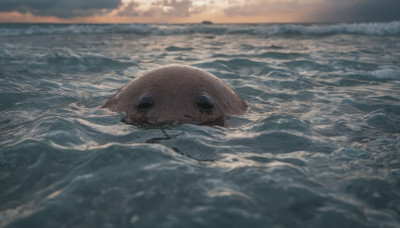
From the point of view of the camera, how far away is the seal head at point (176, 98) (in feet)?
11.4

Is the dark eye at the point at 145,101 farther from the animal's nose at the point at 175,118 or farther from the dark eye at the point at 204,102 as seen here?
the dark eye at the point at 204,102

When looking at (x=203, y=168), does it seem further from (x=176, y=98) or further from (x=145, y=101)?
(x=145, y=101)

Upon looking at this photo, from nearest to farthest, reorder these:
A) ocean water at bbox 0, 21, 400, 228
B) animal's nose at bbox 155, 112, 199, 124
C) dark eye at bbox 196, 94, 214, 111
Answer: ocean water at bbox 0, 21, 400, 228
animal's nose at bbox 155, 112, 199, 124
dark eye at bbox 196, 94, 214, 111

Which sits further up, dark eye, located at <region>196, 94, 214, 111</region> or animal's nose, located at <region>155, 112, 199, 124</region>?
dark eye, located at <region>196, 94, 214, 111</region>

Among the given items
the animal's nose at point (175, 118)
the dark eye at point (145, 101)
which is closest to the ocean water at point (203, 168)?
the animal's nose at point (175, 118)

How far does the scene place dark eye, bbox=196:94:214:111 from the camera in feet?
11.6

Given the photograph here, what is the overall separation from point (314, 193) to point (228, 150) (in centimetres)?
91

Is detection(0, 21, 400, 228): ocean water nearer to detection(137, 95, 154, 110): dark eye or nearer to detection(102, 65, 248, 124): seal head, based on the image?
detection(102, 65, 248, 124): seal head

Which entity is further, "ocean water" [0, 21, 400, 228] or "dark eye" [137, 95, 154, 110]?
"dark eye" [137, 95, 154, 110]

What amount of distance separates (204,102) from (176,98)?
0.29 meters

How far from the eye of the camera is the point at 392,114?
4359mm

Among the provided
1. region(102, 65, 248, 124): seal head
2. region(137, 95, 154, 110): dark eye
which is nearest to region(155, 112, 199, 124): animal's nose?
region(102, 65, 248, 124): seal head

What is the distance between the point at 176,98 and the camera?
3539 mm

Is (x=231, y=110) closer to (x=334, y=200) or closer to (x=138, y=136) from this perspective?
(x=138, y=136)
